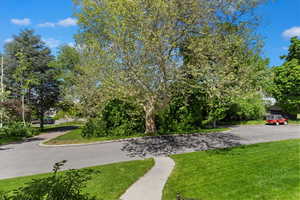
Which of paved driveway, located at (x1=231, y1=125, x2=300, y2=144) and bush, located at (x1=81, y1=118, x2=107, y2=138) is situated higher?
bush, located at (x1=81, y1=118, x2=107, y2=138)

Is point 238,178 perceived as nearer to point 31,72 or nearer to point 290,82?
point 31,72

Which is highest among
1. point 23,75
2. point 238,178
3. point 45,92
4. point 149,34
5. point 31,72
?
point 31,72

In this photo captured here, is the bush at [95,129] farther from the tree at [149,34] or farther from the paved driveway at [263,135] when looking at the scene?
the paved driveway at [263,135]

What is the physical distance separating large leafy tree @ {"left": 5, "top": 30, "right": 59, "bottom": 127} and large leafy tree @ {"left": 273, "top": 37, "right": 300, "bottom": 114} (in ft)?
101

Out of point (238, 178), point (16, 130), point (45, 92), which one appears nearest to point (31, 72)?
point (45, 92)

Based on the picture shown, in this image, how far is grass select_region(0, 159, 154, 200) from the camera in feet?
16.9

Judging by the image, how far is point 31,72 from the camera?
20.8 m

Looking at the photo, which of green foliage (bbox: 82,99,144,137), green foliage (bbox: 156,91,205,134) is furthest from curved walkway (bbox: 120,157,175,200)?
green foliage (bbox: 156,91,205,134)

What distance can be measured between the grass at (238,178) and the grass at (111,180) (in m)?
1.23

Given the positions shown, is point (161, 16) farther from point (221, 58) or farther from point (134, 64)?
point (221, 58)

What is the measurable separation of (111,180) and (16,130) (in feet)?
50.1

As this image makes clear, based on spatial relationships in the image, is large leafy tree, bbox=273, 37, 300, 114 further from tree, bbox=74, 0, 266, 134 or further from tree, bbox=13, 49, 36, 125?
tree, bbox=13, 49, 36, 125

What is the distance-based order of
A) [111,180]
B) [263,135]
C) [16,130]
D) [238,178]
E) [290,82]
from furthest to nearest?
[290,82]
[16,130]
[263,135]
[111,180]
[238,178]

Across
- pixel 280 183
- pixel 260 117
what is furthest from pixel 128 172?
pixel 260 117
